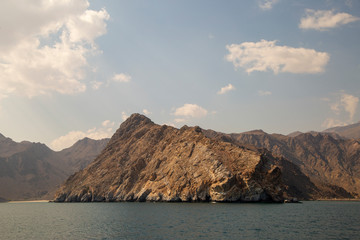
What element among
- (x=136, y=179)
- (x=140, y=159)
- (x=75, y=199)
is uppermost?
(x=140, y=159)

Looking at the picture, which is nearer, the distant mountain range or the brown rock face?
the brown rock face

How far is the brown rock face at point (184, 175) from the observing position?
385ft

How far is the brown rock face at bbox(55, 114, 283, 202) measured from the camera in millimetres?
117250

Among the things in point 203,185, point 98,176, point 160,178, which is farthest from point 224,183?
point 98,176

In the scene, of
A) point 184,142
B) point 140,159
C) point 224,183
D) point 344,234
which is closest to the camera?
point 344,234

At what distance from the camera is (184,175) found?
13762 centimetres

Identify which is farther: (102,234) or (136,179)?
(136,179)

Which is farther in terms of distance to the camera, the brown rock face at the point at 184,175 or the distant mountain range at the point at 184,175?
the distant mountain range at the point at 184,175

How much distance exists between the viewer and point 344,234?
44938 millimetres

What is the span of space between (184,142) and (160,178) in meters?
24.9

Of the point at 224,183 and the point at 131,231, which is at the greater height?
the point at 224,183

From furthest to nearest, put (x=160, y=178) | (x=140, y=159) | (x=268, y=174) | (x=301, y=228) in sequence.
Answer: (x=140, y=159) < (x=160, y=178) < (x=268, y=174) < (x=301, y=228)

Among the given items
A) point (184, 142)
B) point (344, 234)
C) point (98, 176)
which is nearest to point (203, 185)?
point (184, 142)

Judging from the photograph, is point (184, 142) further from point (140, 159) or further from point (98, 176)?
point (98, 176)
